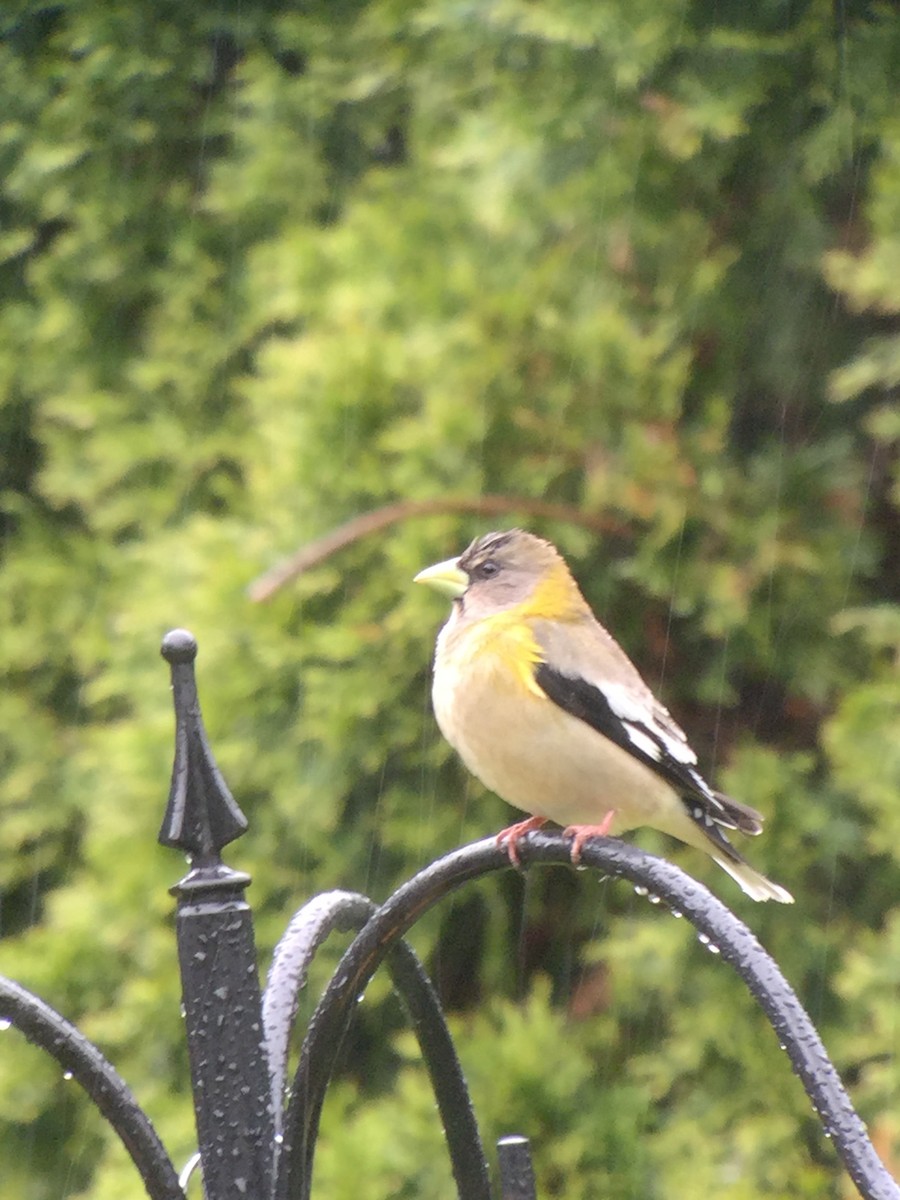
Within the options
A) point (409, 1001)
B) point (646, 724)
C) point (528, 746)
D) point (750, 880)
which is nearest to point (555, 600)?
point (646, 724)

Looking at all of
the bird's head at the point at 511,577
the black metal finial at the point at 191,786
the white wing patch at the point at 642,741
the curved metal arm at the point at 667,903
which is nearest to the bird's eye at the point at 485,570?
the bird's head at the point at 511,577

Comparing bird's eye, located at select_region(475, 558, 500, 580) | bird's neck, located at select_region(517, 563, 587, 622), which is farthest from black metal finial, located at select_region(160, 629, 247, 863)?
bird's eye, located at select_region(475, 558, 500, 580)

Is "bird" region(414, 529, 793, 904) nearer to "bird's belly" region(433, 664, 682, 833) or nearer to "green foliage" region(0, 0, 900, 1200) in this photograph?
"bird's belly" region(433, 664, 682, 833)

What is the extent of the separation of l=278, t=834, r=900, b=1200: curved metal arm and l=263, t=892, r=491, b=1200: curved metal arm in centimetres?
3

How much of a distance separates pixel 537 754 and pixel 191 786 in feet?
3.27

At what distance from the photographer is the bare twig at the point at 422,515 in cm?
288

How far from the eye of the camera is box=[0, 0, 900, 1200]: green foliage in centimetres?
287

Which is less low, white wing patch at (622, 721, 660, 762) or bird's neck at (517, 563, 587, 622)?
bird's neck at (517, 563, 587, 622)

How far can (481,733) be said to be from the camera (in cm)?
212

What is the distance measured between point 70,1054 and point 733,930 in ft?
1.67

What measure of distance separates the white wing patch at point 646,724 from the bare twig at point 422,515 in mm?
681

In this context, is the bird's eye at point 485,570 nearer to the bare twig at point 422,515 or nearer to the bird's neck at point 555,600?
the bird's neck at point 555,600

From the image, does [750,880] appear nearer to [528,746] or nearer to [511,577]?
[528,746]

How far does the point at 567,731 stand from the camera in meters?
2.17
